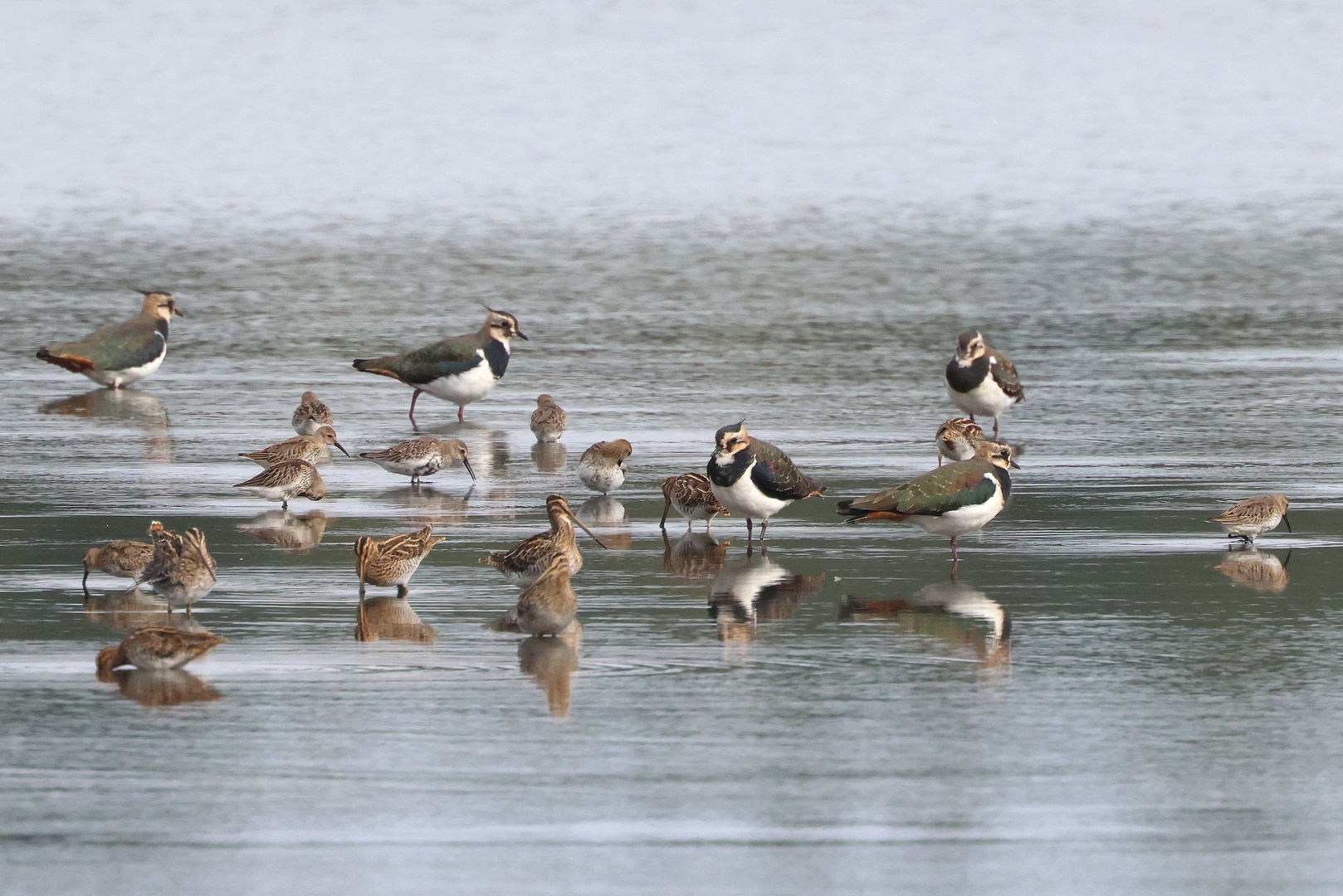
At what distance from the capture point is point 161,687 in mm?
9398

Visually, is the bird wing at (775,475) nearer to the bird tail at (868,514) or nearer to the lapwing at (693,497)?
the lapwing at (693,497)

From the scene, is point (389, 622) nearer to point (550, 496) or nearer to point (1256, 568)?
point (550, 496)

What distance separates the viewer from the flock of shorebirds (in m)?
10.4

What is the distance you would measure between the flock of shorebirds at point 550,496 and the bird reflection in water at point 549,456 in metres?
0.08

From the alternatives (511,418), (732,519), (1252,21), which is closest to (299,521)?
(732,519)

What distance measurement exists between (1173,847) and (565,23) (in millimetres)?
58751

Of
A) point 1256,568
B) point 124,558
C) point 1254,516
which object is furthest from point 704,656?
point 1254,516

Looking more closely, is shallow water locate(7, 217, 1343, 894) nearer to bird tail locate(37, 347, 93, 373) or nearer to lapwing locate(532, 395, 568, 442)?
lapwing locate(532, 395, 568, 442)

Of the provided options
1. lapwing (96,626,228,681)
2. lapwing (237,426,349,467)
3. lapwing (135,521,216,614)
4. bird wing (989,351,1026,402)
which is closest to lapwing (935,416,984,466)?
bird wing (989,351,1026,402)

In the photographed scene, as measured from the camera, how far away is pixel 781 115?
153ft

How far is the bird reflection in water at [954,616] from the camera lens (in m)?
10.3

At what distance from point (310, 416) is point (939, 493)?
6.73 m

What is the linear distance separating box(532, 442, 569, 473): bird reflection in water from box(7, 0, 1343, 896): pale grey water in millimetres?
197

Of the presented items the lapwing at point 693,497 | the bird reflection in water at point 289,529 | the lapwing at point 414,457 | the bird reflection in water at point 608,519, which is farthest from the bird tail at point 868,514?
the lapwing at point 414,457
